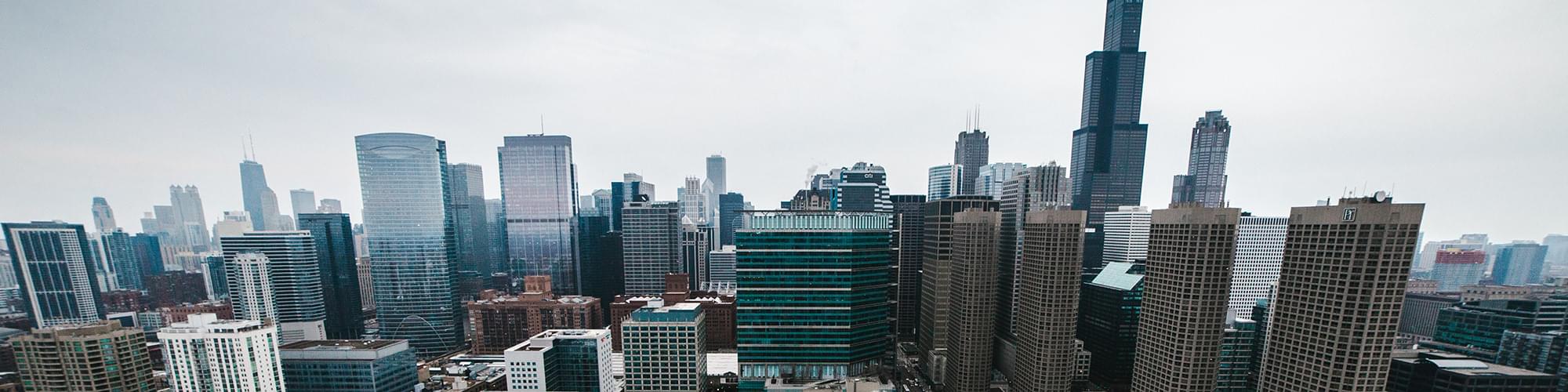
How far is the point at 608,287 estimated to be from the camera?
162375 mm

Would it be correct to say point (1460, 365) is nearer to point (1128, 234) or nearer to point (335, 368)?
point (1128, 234)

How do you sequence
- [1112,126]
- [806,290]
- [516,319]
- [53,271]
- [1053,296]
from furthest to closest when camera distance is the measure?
[1112,126]
[516,319]
[53,271]
[1053,296]
[806,290]

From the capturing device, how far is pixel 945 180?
18538cm

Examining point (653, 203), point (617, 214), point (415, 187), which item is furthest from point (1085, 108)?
point (415, 187)

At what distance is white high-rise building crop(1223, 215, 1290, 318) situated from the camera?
10125 cm

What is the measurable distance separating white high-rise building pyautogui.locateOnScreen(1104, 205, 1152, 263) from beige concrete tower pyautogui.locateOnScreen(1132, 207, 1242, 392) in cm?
7847

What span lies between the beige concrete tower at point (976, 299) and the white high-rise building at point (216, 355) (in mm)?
107964

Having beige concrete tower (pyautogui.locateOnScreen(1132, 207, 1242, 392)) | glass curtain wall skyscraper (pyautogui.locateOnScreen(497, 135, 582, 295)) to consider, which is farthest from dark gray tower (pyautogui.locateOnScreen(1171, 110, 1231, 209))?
glass curtain wall skyscraper (pyautogui.locateOnScreen(497, 135, 582, 295))

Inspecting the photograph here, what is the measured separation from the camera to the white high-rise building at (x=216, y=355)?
59.1 meters

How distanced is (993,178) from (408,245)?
198 metres

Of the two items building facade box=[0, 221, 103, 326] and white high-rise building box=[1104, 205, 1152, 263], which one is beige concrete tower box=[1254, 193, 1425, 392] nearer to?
white high-rise building box=[1104, 205, 1152, 263]

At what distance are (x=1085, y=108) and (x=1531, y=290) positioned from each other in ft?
388

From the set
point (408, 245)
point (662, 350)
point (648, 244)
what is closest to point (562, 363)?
point (662, 350)

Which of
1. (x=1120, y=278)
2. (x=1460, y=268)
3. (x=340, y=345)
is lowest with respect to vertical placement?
(x=340, y=345)
